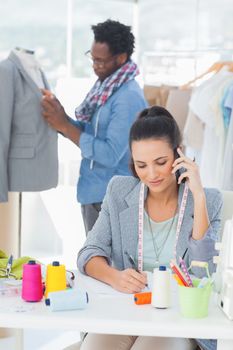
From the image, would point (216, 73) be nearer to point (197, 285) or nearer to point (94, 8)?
point (94, 8)

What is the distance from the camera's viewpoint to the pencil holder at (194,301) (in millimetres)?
2148

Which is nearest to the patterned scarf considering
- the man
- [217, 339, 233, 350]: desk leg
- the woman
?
the man

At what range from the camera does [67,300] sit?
2197 mm

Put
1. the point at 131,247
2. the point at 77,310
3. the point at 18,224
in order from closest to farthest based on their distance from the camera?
the point at 77,310 → the point at 131,247 → the point at 18,224

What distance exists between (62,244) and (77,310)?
431 centimetres

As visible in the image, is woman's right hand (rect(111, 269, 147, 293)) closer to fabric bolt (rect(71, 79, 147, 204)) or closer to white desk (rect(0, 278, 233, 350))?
white desk (rect(0, 278, 233, 350))

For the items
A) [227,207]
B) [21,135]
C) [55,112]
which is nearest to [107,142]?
[55,112]

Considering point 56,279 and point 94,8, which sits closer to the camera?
point 56,279

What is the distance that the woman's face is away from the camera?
9.02 feet

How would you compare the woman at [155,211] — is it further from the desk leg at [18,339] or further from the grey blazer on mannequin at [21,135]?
the grey blazer on mannequin at [21,135]

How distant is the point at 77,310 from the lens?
2215 millimetres

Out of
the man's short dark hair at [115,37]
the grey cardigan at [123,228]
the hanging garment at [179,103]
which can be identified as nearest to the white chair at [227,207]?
the grey cardigan at [123,228]

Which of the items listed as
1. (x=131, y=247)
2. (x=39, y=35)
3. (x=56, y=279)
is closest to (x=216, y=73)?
(x=39, y=35)

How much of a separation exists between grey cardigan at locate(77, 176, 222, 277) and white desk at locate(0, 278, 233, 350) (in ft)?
1.46
